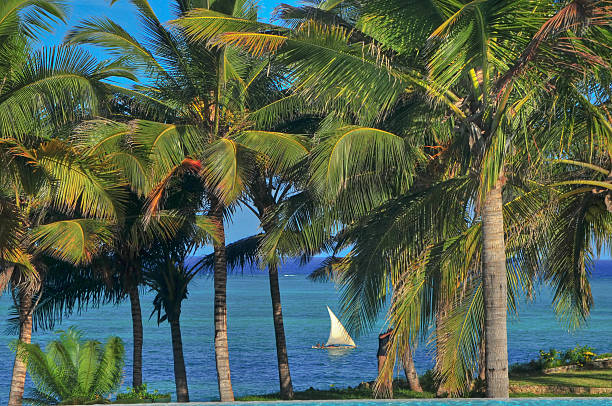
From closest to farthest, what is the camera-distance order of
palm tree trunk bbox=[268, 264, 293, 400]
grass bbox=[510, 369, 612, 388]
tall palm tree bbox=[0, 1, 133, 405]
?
1. tall palm tree bbox=[0, 1, 133, 405]
2. grass bbox=[510, 369, 612, 388]
3. palm tree trunk bbox=[268, 264, 293, 400]

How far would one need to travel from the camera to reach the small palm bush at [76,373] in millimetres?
13523

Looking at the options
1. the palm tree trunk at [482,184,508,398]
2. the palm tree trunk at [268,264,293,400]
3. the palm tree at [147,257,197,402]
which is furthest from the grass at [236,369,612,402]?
the palm tree trunk at [482,184,508,398]

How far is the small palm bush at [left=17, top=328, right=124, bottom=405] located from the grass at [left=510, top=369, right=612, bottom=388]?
9.16 metres

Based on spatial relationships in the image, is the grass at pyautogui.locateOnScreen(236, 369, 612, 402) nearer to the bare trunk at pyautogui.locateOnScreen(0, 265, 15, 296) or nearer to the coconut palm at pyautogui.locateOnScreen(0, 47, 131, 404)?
the bare trunk at pyautogui.locateOnScreen(0, 265, 15, 296)

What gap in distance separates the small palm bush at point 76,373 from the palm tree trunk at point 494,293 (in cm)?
724

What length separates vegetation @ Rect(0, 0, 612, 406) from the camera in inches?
354

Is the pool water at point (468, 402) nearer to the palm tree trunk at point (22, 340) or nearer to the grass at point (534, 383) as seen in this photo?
the grass at point (534, 383)

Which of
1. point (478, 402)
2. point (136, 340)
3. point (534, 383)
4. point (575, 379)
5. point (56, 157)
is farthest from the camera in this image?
point (136, 340)

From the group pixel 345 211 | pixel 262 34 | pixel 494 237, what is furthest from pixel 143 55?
pixel 494 237

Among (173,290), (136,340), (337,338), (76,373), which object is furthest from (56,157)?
(337,338)

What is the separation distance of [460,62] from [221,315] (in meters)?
9.12

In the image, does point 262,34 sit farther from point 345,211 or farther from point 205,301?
point 205,301

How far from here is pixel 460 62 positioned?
8289 mm

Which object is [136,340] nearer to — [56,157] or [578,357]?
[56,157]
